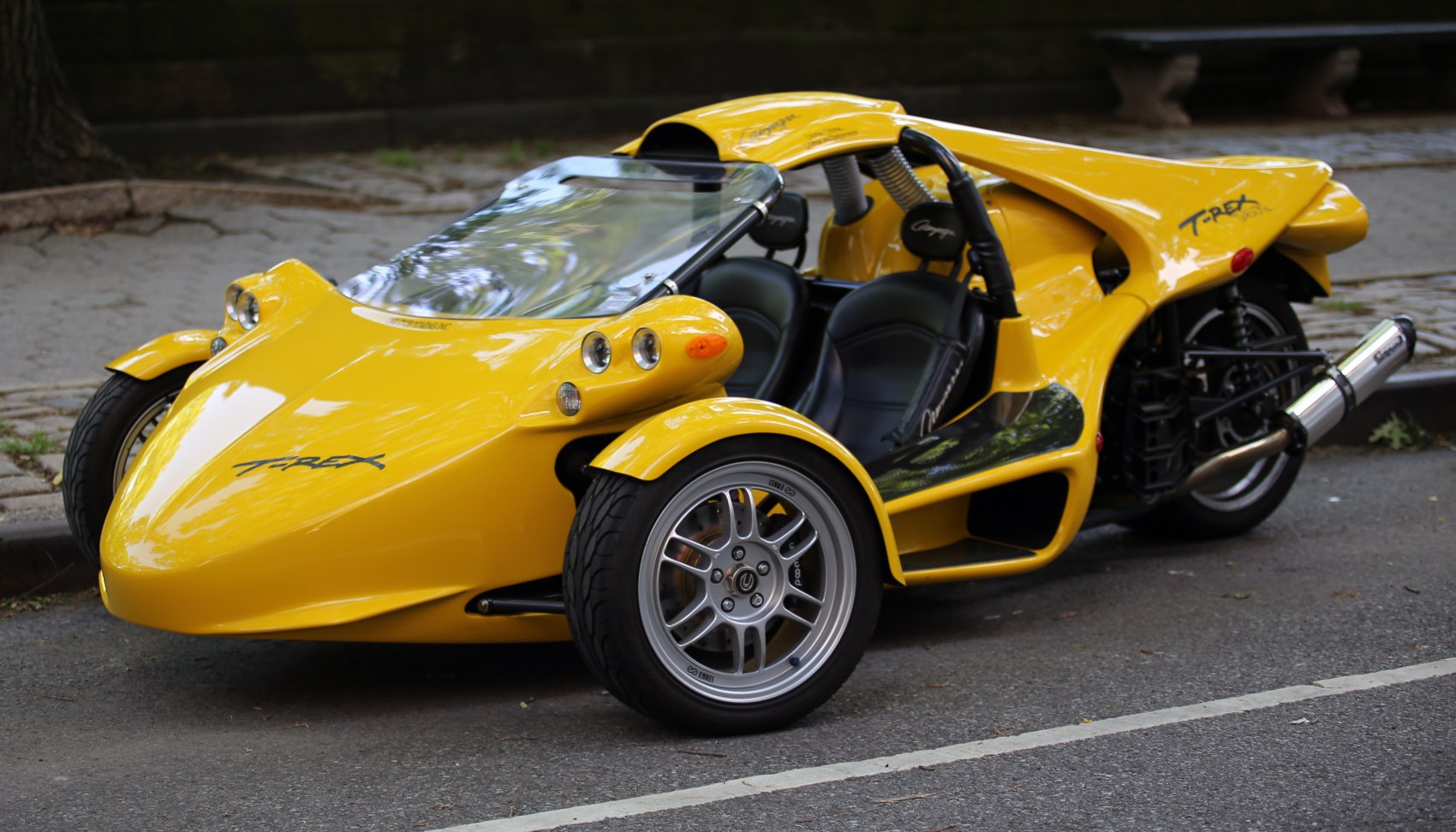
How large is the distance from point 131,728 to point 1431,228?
349 inches

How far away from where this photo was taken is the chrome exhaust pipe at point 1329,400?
16.6 ft

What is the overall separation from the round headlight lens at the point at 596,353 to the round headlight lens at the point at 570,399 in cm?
8

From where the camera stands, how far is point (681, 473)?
3562 mm

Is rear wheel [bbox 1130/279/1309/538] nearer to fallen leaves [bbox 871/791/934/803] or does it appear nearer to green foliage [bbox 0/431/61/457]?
fallen leaves [bbox 871/791/934/803]

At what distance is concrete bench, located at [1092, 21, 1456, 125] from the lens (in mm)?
14391

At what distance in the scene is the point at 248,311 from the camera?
4.66 metres

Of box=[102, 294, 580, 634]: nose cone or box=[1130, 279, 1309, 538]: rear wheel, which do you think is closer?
box=[102, 294, 580, 634]: nose cone

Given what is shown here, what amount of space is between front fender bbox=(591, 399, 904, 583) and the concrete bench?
37.4ft

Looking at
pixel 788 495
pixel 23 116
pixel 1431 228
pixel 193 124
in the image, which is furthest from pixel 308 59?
pixel 788 495

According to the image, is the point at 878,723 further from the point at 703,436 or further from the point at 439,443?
the point at 439,443

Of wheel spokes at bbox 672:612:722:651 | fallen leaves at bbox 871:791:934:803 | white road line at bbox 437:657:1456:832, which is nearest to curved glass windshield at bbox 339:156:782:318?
wheel spokes at bbox 672:612:722:651

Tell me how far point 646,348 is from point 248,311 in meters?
1.52

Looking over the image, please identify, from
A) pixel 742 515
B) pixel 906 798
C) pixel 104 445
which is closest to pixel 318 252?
pixel 104 445

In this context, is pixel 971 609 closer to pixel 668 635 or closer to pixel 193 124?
pixel 668 635
